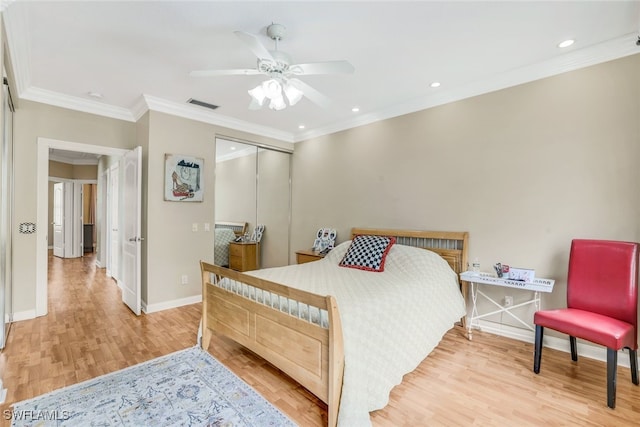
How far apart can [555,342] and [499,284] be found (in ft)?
2.66

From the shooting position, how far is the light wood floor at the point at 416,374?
1901mm

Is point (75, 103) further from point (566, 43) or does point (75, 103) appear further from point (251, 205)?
point (566, 43)

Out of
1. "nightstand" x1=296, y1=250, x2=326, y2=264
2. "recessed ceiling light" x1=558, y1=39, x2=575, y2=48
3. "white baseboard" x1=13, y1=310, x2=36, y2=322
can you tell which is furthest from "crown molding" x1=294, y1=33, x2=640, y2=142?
"white baseboard" x1=13, y1=310, x2=36, y2=322

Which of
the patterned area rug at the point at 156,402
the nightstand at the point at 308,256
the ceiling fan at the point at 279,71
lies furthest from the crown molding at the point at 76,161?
the ceiling fan at the point at 279,71

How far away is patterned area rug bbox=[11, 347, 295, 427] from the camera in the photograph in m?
1.81

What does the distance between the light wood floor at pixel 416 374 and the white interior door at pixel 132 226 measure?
39 cm

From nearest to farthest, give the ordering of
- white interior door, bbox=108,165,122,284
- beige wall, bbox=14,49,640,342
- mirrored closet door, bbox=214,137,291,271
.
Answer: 1. beige wall, bbox=14,49,640,342
2. mirrored closet door, bbox=214,137,291,271
3. white interior door, bbox=108,165,122,284

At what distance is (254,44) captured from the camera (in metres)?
1.85

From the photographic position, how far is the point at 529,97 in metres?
2.94

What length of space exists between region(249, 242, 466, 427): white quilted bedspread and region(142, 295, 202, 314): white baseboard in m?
1.78

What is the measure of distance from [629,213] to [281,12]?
126 inches

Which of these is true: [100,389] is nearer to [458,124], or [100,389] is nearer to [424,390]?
[424,390]

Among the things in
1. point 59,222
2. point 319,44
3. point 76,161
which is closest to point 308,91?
point 319,44

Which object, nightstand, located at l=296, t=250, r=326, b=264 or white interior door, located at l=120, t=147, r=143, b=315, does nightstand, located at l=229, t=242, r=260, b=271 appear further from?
white interior door, located at l=120, t=147, r=143, b=315
